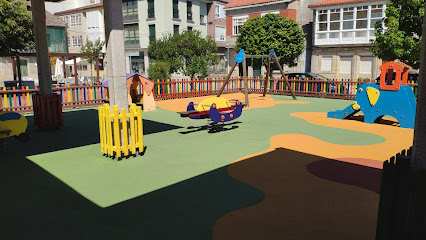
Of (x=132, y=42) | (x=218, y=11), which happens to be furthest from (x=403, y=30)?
(x=218, y=11)

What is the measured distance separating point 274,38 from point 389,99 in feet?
60.7

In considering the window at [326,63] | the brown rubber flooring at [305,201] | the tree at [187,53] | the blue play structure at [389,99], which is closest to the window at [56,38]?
the tree at [187,53]

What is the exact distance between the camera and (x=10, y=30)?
21938 mm

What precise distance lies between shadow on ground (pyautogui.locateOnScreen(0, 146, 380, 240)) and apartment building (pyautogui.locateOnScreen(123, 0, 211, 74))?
40803mm

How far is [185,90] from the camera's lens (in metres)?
20.4

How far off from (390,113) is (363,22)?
71.3ft

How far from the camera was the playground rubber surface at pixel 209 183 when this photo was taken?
4621 millimetres

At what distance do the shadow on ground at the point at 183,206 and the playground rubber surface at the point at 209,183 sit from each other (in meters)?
0.02

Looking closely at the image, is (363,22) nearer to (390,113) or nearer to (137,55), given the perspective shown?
(390,113)

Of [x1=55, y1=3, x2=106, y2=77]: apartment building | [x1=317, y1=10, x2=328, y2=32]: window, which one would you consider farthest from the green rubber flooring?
[x1=55, y1=3, x2=106, y2=77]: apartment building

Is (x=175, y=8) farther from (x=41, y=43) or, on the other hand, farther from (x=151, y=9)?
(x=41, y=43)

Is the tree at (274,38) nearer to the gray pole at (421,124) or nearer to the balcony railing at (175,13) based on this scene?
the balcony railing at (175,13)

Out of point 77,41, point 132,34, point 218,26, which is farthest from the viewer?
point 77,41

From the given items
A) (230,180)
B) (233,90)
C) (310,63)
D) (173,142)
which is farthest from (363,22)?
(230,180)
